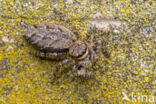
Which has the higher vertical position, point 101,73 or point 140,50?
point 140,50

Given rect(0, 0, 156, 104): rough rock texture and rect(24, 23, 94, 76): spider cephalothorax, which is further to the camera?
rect(0, 0, 156, 104): rough rock texture

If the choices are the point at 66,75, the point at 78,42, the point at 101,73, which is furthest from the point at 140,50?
the point at 66,75

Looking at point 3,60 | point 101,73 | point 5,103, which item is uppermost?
point 3,60

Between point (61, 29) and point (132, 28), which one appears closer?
point (61, 29)

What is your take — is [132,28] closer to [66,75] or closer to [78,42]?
[78,42]

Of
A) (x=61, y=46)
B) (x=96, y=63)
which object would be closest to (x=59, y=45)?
(x=61, y=46)

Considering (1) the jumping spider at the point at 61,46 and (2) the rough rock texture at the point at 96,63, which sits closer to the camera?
(1) the jumping spider at the point at 61,46

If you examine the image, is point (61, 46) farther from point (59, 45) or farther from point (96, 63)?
point (96, 63)

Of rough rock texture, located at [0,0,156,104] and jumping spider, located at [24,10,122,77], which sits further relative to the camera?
rough rock texture, located at [0,0,156,104]
